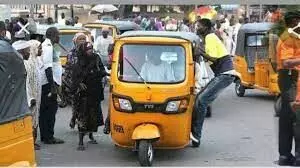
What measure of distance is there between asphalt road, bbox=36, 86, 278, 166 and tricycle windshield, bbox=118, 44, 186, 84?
1101 millimetres

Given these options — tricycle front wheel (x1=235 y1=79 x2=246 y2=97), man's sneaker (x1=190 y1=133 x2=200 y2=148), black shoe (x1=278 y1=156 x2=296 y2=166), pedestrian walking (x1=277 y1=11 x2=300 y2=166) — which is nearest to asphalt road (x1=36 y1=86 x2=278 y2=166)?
man's sneaker (x1=190 y1=133 x2=200 y2=148)

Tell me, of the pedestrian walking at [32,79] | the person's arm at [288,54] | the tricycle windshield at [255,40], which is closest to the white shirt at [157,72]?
the pedestrian walking at [32,79]

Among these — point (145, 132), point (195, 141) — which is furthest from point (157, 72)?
point (195, 141)

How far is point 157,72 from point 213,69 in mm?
1291

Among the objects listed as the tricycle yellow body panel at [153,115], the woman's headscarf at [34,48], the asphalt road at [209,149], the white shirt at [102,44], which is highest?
the woman's headscarf at [34,48]

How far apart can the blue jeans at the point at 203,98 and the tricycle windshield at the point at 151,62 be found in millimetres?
922

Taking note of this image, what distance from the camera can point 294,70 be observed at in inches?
246

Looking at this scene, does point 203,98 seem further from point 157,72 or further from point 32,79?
point 32,79

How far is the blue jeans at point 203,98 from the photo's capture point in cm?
901

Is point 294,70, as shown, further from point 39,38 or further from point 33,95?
point 39,38

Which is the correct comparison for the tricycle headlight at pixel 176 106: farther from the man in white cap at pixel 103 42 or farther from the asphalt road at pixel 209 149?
the man in white cap at pixel 103 42

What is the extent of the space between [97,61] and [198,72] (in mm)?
1883

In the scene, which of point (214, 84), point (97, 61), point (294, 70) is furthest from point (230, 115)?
point (294, 70)

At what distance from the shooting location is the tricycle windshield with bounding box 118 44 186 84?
26.9ft
